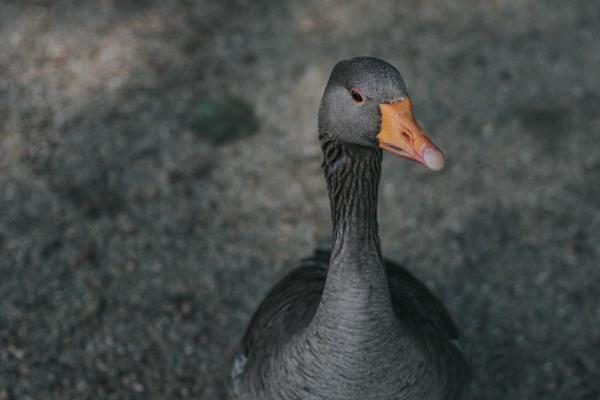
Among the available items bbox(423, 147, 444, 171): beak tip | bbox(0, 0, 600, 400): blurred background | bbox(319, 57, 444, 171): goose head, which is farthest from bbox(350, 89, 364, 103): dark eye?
bbox(0, 0, 600, 400): blurred background

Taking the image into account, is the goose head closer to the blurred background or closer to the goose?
the goose

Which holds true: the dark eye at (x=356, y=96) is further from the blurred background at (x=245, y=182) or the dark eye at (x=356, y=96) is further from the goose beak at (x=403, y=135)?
the blurred background at (x=245, y=182)

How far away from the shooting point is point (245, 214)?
5.46 m

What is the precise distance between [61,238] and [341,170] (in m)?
2.87

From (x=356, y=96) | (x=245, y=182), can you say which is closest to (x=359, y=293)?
(x=356, y=96)

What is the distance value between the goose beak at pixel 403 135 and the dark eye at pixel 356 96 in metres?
0.09

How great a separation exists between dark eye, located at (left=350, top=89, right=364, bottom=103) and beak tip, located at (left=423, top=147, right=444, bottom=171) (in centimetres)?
37

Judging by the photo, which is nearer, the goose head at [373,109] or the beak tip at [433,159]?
the beak tip at [433,159]

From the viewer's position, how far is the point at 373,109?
2.88 m

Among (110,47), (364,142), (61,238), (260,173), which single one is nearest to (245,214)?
(260,173)

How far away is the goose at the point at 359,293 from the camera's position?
9.43 feet

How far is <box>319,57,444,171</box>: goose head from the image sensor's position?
2.81m

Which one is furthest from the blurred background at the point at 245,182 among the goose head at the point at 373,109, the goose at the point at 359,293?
the goose head at the point at 373,109

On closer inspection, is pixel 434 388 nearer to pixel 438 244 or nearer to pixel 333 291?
pixel 333 291
